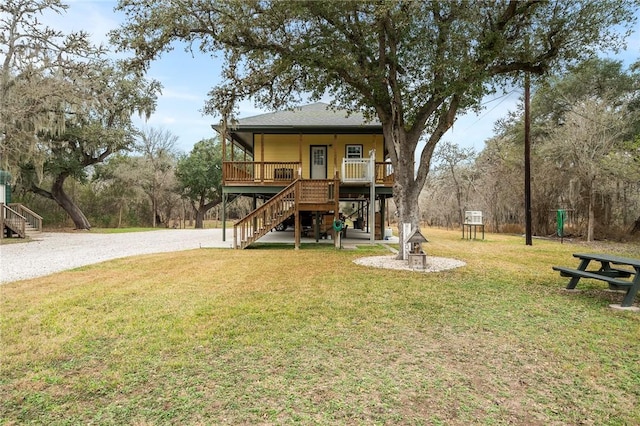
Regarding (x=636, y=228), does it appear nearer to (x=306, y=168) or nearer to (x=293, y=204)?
(x=306, y=168)

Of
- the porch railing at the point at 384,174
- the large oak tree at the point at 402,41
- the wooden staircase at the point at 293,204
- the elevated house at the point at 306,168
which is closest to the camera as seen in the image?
the large oak tree at the point at 402,41

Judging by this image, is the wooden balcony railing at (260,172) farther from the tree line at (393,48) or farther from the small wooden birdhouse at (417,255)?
the small wooden birdhouse at (417,255)

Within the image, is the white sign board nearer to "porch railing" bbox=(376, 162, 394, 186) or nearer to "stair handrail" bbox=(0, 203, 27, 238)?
"porch railing" bbox=(376, 162, 394, 186)

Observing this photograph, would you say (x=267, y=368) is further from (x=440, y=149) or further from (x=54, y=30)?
(x=440, y=149)

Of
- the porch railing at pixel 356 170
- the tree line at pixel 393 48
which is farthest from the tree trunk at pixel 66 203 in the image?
the porch railing at pixel 356 170

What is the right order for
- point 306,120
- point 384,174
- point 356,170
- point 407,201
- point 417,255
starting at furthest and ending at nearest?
point 306,120 → point 384,174 → point 356,170 → point 407,201 → point 417,255

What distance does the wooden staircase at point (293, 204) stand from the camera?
39.0 ft

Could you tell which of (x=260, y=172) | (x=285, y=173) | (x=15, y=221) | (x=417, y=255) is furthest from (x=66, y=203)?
(x=417, y=255)

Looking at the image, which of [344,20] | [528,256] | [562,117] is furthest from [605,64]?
[344,20]

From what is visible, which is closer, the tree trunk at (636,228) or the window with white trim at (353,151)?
the window with white trim at (353,151)

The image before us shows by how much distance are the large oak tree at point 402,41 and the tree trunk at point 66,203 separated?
19.1m

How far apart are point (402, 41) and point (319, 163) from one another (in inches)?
325

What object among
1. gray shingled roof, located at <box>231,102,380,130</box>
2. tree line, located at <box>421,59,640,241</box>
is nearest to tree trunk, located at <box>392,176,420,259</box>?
tree line, located at <box>421,59,640,241</box>

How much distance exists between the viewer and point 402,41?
29.5ft
